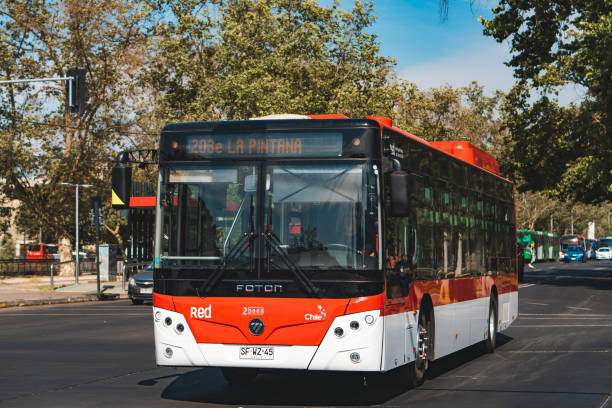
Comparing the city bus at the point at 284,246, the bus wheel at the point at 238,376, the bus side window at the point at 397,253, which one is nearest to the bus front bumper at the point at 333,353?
the city bus at the point at 284,246

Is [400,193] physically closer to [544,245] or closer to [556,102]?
[556,102]

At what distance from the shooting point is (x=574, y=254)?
108500mm

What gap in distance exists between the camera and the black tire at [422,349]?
35.9 ft

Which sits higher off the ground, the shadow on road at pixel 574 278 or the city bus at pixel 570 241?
the city bus at pixel 570 241

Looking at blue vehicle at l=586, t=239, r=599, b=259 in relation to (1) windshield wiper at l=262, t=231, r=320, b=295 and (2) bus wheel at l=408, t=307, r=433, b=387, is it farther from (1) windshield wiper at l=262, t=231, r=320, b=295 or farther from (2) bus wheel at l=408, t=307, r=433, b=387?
(1) windshield wiper at l=262, t=231, r=320, b=295

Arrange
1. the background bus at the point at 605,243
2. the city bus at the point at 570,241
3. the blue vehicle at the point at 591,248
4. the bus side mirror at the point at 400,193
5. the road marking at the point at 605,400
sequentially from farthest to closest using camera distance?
the blue vehicle at the point at 591,248 < the background bus at the point at 605,243 < the city bus at the point at 570,241 < the road marking at the point at 605,400 < the bus side mirror at the point at 400,193

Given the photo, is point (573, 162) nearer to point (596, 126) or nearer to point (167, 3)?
point (596, 126)

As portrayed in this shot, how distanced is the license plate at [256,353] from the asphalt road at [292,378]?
65cm

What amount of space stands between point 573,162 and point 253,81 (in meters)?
17.0

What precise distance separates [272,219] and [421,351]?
278 cm

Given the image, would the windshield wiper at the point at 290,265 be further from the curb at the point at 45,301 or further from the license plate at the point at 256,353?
the curb at the point at 45,301

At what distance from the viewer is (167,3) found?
2242 inches

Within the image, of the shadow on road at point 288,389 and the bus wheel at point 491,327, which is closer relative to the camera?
the shadow on road at point 288,389

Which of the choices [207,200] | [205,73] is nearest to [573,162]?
[205,73]
